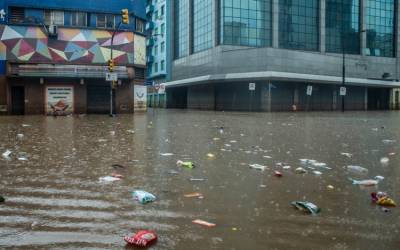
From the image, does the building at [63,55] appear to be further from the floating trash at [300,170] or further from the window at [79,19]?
the floating trash at [300,170]

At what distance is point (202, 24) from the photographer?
60.2 metres

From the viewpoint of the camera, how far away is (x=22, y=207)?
5.25 meters

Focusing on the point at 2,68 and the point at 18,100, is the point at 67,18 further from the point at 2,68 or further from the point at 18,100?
the point at 18,100

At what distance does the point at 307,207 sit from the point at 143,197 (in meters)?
2.03

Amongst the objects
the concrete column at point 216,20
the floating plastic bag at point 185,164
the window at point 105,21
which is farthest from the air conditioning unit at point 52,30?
the floating plastic bag at point 185,164

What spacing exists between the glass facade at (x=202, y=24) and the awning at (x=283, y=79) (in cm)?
518

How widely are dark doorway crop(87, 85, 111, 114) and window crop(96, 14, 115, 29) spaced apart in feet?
17.3

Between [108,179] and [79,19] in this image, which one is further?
[79,19]

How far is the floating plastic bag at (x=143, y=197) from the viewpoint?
5.53 m

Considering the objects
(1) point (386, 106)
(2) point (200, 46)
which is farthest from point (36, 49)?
(1) point (386, 106)

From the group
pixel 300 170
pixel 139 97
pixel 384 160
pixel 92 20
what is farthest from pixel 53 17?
pixel 300 170

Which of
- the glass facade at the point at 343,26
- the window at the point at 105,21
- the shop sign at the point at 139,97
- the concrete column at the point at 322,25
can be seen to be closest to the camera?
the window at the point at 105,21

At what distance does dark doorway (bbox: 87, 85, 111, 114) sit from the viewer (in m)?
38.0

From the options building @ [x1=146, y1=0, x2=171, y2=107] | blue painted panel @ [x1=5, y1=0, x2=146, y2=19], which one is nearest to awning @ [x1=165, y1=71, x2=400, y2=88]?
building @ [x1=146, y1=0, x2=171, y2=107]
